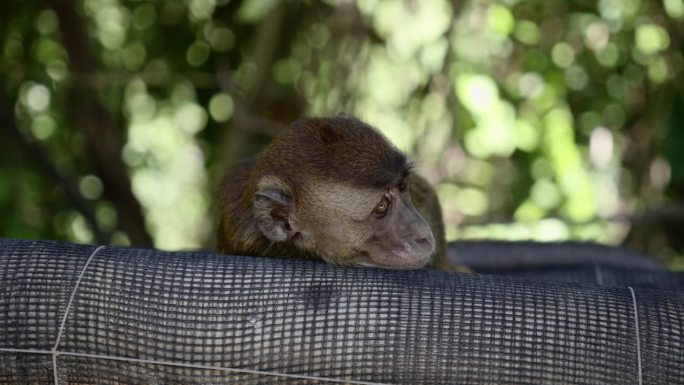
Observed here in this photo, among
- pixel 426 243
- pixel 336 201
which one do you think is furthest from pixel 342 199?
pixel 426 243

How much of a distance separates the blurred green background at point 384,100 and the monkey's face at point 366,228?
175 centimetres

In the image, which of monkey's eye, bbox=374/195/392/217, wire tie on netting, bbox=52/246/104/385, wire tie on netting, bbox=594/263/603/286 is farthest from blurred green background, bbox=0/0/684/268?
wire tie on netting, bbox=52/246/104/385

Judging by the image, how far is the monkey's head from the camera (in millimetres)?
2188

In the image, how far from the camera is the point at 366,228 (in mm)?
2234

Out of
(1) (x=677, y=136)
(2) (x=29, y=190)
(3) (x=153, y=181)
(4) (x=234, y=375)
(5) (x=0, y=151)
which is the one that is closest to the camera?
(4) (x=234, y=375)

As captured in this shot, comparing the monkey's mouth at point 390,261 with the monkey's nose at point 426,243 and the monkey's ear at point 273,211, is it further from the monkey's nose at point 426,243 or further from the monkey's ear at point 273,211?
the monkey's ear at point 273,211

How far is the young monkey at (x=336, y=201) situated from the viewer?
86.2 inches

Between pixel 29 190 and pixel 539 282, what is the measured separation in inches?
143

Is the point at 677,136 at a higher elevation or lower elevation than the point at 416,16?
lower

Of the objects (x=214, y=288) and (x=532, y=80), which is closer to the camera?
(x=214, y=288)

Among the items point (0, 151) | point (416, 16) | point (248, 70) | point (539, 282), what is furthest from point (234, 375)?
point (248, 70)

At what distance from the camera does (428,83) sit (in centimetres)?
436

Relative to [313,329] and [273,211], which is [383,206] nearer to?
[273,211]

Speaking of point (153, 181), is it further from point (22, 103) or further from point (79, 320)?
point (79, 320)
